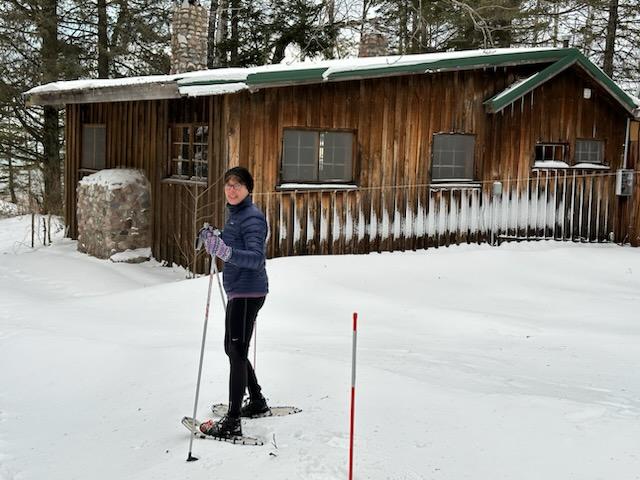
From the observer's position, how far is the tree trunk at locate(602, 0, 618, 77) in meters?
22.5

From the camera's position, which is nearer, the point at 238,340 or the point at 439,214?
the point at 238,340

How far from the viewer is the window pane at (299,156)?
11.4 meters

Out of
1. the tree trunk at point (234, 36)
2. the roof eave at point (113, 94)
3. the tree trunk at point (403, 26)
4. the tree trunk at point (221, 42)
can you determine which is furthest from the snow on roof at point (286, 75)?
the tree trunk at point (403, 26)

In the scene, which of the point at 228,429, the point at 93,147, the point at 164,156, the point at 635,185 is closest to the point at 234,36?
the point at 93,147

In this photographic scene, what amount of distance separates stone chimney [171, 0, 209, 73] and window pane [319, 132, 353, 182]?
487 centimetres

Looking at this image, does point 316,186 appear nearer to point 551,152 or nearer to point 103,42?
point 551,152

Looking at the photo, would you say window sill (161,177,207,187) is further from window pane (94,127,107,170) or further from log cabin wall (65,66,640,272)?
window pane (94,127,107,170)

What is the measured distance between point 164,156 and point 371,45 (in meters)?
5.88

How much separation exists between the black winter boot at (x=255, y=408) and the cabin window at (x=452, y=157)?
863 centimetres

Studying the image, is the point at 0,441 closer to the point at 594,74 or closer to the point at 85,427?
the point at 85,427

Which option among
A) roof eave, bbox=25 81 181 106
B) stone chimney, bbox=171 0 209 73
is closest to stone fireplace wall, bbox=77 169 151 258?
roof eave, bbox=25 81 181 106

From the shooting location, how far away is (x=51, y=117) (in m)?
22.2

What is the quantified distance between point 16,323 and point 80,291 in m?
3.54

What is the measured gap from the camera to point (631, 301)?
404 inches
